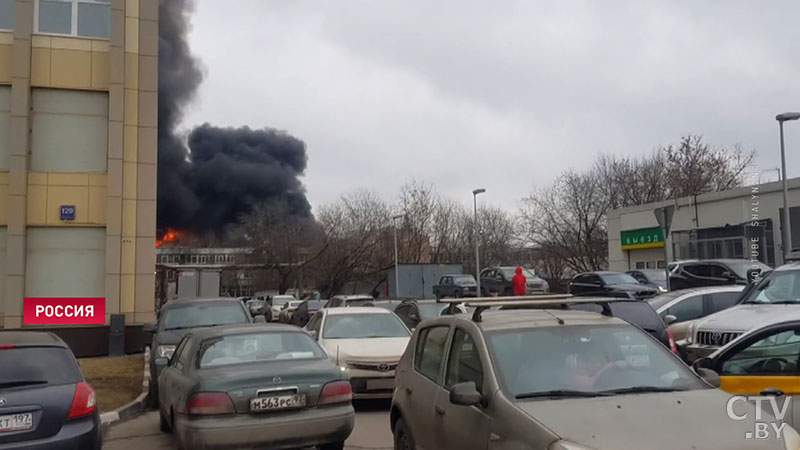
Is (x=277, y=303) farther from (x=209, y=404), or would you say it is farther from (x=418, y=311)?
(x=209, y=404)

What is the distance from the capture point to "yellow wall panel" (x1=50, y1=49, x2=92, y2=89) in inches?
665

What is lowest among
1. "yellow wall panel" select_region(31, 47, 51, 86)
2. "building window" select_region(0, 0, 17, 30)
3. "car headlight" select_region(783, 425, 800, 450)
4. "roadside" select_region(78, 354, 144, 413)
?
"roadside" select_region(78, 354, 144, 413)

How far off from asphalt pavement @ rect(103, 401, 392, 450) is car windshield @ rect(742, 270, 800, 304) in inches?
210

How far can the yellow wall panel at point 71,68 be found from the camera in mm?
16891

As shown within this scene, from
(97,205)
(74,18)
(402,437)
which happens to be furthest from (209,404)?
(74,18)

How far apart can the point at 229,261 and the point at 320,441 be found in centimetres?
4906

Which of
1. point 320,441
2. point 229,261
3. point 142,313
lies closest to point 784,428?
point 320,441

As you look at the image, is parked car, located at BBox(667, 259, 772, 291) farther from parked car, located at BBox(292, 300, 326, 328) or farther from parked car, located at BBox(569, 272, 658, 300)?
parked car, located at BBox(292, 300, 326, 328)

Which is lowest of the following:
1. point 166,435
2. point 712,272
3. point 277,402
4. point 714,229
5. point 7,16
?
point 166,435

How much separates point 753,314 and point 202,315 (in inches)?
331

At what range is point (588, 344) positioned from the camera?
14.3ft

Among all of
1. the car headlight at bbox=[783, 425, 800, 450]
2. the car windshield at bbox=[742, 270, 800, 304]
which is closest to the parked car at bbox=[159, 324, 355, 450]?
the car headlight at bbox=[783, 425, 800, 450]

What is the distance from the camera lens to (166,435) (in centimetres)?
830

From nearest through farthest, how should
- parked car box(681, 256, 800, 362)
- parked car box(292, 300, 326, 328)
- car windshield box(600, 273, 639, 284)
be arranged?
parked car box(681, 256, 800, 362)
car windshield box(600, 273, 639, 284)
parked car box(292, 300, 326, 328)
